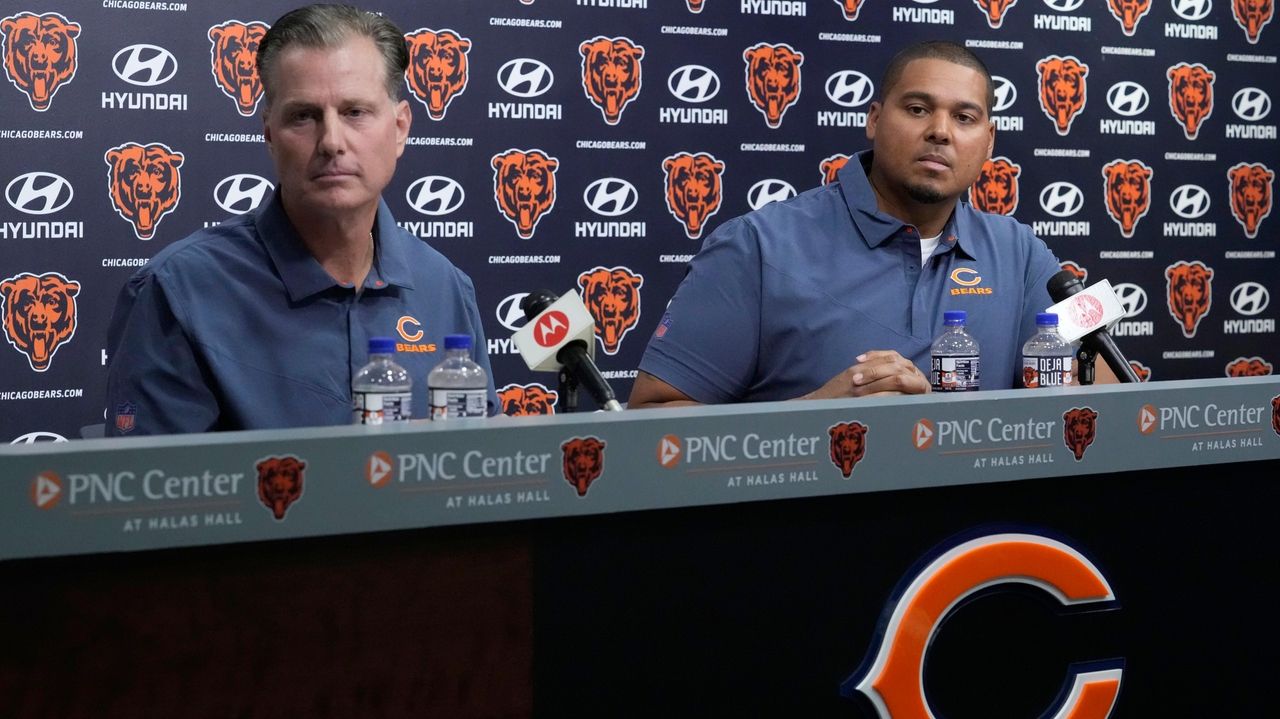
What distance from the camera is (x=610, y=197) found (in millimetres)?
4020

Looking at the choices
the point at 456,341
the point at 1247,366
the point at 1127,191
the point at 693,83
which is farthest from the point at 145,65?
the point at 1247,366

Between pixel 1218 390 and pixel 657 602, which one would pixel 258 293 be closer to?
pixel 657 602

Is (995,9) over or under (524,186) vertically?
over

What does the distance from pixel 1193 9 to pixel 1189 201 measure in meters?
0.73

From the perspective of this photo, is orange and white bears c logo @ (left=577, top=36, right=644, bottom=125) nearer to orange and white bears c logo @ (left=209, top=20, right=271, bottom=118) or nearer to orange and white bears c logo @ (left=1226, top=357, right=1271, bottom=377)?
orange and white bears c logo @ (left=209, top=20, right=271, bottom=118)

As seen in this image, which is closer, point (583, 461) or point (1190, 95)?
point (583, 461)

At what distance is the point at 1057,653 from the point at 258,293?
127cm

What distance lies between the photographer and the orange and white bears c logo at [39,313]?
344cm

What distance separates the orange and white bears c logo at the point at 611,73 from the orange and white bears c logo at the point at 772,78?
393 millimetres

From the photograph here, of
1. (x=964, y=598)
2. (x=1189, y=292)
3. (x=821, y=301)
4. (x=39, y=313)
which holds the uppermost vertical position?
(x=1189, y=292)

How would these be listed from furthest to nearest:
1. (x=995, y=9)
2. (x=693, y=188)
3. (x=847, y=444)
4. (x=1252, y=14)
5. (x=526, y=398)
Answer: (x=1252, y=14)
(x=995, y=9)
(x=693, y=188)
(x=526, y=398)
(x=847, y=444)

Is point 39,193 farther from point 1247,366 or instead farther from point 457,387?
point 1247,366

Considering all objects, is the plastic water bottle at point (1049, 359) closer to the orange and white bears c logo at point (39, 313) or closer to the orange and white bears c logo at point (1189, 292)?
the orange and white bears c logo at point (39, 313)

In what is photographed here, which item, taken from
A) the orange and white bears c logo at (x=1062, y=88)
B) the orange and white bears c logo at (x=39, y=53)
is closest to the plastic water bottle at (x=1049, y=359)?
the orange and white bears c logo at (x=1062, y=88)
